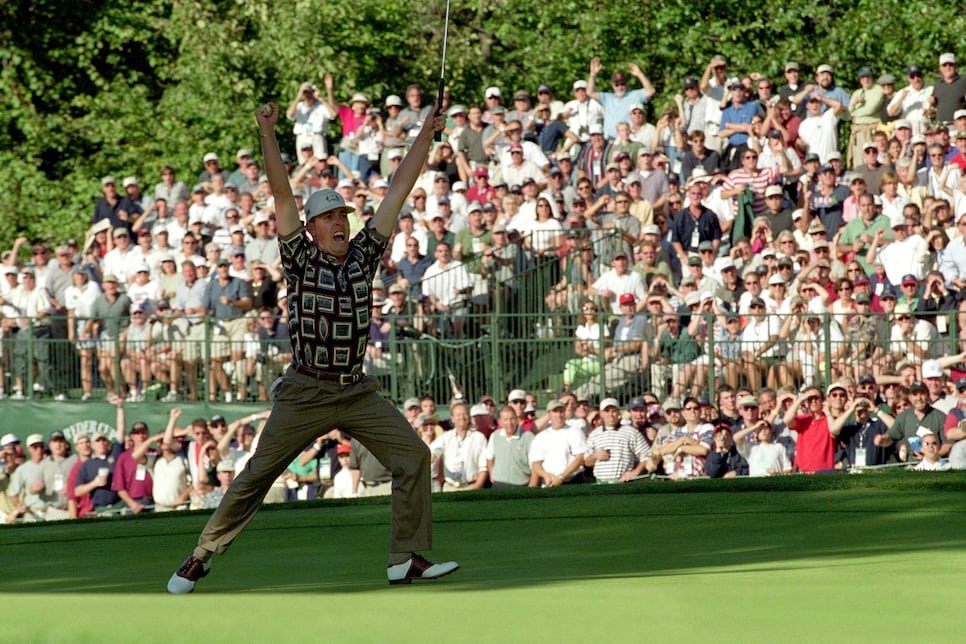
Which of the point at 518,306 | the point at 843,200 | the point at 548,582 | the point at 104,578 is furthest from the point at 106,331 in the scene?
the point at 548,582

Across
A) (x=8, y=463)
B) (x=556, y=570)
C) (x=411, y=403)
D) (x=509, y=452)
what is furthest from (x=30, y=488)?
(x=556, y=570)

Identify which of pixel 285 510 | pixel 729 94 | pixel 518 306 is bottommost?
pixel 285 510

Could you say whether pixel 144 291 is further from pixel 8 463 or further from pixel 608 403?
pixel 608 403

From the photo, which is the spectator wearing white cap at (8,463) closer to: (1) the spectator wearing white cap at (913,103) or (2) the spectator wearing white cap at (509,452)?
(2) the spectator wearing white cap at (509,452)

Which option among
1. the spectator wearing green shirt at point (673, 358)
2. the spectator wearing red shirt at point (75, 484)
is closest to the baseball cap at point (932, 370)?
the spectator wearing green shirt at point (673, 358)

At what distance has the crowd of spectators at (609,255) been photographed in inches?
717

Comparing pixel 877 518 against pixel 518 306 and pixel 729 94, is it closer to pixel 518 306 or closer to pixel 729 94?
pixel 518 306

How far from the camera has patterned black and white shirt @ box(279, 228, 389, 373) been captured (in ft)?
26.6

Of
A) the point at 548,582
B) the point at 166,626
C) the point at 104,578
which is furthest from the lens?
the point at 104,578

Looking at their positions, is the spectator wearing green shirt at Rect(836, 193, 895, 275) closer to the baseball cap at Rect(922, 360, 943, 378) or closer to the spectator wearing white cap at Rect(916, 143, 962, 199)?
the spectator wearing white cap at Rect(916, 143, 962, 199)

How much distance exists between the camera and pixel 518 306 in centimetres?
2117

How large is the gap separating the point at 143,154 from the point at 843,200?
18285 mm

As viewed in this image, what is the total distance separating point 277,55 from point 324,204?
2362 centimetres

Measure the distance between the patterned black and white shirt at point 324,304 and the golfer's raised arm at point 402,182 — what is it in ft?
0.92
